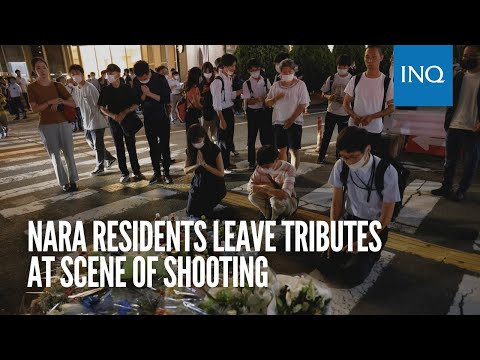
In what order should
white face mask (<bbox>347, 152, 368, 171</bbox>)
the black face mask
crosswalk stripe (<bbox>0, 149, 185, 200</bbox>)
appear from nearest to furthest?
1. white face mask (<bbox>347, 152, 368, 171</bbox>)
2. the black face mask
3. crosswalk stripe (<bbox>0, 149, 185, 200</bbox>)

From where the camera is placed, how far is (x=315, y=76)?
17219mm

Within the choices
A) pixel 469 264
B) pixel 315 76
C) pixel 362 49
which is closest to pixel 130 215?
pixel 469 264

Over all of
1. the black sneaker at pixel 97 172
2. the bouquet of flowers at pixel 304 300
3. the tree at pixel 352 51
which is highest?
the tree at pixel 352 51

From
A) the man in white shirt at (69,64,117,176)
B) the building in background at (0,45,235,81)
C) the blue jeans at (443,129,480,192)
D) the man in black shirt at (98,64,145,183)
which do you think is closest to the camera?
the blue jeans at (443,129,480,192)

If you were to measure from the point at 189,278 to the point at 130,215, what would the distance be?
8.50 feet

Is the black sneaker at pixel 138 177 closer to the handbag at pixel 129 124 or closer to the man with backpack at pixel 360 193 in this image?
the handbag at pixel 129 124

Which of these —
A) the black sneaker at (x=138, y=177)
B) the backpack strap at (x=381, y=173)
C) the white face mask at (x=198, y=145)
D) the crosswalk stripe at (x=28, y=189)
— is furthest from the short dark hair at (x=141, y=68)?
the backpack strap at (x=381, y=173)

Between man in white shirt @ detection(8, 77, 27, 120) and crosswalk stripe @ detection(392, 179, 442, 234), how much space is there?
55.1ft

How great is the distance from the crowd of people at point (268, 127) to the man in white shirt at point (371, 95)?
14mm

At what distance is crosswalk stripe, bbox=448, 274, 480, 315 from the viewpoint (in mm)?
3065

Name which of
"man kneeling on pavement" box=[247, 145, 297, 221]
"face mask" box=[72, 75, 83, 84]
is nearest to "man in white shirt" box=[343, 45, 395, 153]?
"man kneeling on pavement" box=[247, 145, 297, 221]

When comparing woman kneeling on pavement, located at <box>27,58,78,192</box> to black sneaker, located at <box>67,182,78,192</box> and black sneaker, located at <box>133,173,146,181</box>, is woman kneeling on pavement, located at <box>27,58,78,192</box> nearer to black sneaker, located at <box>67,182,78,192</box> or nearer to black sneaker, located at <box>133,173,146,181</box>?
black sneaker, located at <box>67,182,78,192</box>

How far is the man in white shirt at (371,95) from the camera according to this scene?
5.05 meters

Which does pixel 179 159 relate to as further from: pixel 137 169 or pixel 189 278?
pixel 189 278
